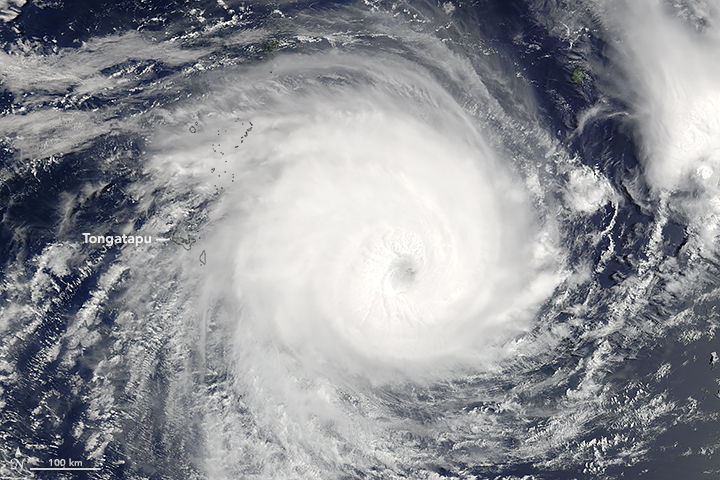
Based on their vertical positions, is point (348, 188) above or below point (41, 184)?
above

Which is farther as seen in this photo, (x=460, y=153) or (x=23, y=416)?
(x=460, y=153)

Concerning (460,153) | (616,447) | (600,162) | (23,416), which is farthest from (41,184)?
(616,447)

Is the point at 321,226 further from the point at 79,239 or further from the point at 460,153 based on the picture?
the point at 79,239

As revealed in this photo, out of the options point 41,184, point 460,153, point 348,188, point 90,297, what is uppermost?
point 460,153

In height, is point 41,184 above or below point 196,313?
above

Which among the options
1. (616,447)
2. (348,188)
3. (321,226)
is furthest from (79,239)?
(616,447)

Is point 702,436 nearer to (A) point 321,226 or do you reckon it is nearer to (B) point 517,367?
(B) point 517,367
